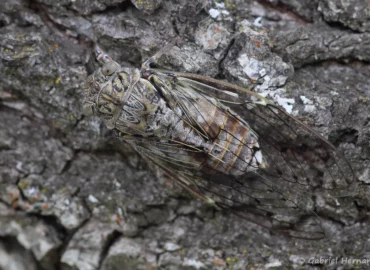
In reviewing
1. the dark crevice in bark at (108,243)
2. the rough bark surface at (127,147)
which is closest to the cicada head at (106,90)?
the rough bark surface at (127,147)

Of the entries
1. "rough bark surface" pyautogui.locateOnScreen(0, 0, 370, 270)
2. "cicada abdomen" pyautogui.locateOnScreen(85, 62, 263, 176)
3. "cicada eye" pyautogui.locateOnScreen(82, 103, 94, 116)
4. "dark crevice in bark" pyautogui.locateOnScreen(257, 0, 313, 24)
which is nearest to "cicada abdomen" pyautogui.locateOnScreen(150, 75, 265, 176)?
"cicada abdomen" pyautogui.locateOnScreen(85, 62, 263, 176)

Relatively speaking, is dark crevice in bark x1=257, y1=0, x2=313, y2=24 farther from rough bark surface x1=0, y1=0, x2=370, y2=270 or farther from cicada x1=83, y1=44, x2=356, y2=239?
cicada x1=83, y1=44, x2=356, y2=239

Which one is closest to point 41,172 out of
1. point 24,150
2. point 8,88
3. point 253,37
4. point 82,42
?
point 24,150

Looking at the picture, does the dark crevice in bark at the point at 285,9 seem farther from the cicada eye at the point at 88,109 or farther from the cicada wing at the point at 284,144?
the cicada eye at the point at 88,109

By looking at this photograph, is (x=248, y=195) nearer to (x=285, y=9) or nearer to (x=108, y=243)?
(x=108, y=243)

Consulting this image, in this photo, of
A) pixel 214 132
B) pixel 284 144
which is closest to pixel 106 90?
pixel 214 132

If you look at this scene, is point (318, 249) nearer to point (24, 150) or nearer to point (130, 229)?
point (130, 229)
